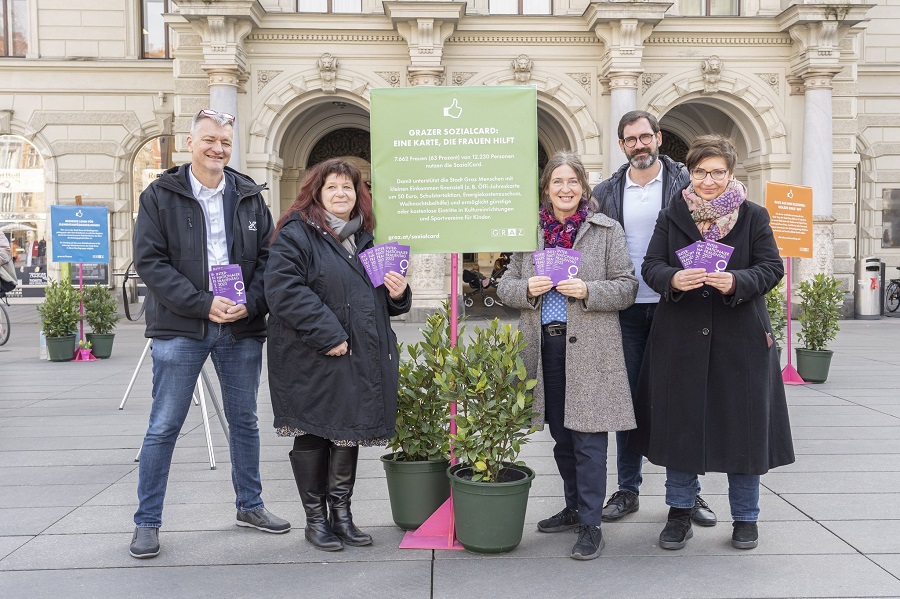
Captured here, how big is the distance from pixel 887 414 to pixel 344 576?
5747 millimetres

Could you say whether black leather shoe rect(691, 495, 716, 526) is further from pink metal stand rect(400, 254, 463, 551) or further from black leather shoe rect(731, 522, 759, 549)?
pink metal stand rect(400, 254, 463, 551)

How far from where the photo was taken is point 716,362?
4.02m

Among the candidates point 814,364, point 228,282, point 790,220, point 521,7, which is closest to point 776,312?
point 814,364

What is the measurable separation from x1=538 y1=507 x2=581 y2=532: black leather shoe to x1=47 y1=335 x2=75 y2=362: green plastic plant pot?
9110 millimetres

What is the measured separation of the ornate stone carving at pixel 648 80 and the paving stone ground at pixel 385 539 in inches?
411

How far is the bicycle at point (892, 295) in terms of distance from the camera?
18.8 metres

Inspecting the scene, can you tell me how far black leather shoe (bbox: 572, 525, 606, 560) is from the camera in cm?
390

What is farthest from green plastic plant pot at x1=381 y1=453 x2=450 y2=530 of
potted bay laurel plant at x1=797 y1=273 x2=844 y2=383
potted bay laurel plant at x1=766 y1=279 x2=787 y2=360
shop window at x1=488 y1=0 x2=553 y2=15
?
shop window at x1=488 y1=0 x2=553 y2=15

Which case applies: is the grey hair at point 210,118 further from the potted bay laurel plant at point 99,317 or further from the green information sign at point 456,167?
the potted bay laurel plant at point 99,317

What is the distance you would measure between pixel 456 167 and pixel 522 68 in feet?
40.8

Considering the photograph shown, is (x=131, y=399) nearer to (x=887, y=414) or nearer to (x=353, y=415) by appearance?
(x=353, y=415)

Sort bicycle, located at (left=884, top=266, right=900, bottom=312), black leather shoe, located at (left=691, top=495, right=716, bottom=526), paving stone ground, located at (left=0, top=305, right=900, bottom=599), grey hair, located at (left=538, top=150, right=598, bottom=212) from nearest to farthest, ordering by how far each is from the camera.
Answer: paving stone ground, located at (left=0, top=305, right=900, bottom=599), grey hair, located at (left=538, top=150, right=598, bottom=212), black leather shoe, located at (left=691, top=495, right=716, bottom=526), bicycle, located at (left=884, top=266, right=900, bottom=312)

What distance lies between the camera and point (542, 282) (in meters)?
3.93

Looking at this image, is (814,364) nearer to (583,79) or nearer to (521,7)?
(583,79)
